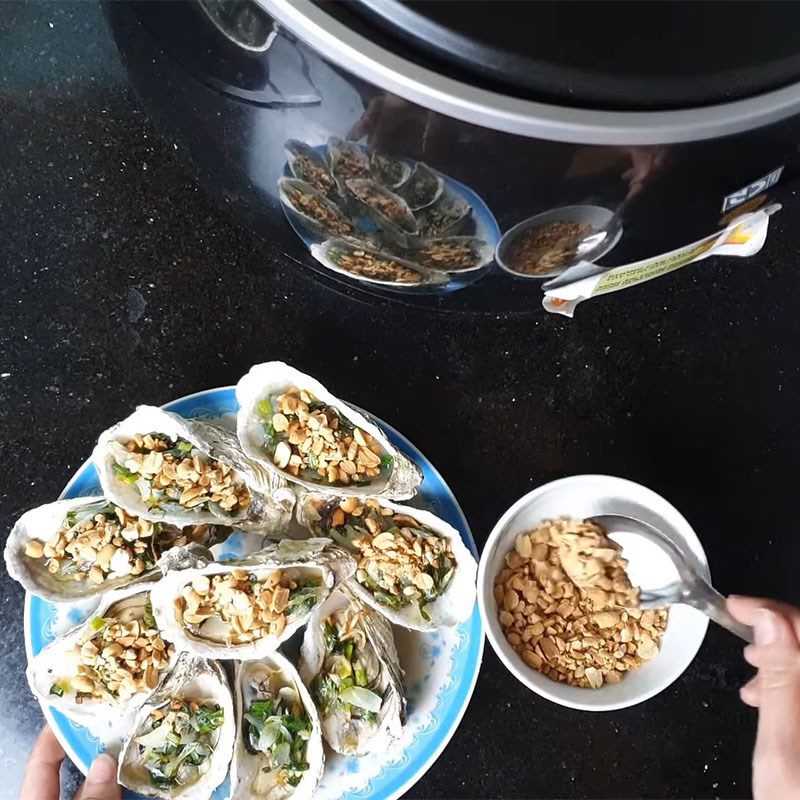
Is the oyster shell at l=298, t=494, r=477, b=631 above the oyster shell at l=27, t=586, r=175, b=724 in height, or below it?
above

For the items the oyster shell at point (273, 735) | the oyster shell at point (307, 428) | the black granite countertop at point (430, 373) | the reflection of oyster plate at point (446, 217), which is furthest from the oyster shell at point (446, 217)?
the oyster shell at point (273, 735)

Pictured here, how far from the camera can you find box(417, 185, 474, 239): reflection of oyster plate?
1.55 ft

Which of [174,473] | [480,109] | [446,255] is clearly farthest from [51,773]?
[480,109]

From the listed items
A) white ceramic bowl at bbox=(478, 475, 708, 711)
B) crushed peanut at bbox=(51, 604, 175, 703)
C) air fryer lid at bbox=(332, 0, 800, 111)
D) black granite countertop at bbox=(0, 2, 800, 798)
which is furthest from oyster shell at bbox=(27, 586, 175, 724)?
air fryer lid at bbox=(332, 0, 800, 111)

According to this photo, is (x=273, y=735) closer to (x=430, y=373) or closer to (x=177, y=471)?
(x=177, y=471)

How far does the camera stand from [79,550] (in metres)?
→ 0.70

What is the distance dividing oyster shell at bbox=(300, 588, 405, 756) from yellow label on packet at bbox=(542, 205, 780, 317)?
0.34 meters

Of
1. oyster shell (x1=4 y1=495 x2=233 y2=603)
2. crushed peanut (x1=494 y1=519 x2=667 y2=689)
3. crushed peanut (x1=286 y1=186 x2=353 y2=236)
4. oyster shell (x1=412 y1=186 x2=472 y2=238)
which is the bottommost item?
crushed peanut (x1=494 y1=519 x2=667 y2=689)

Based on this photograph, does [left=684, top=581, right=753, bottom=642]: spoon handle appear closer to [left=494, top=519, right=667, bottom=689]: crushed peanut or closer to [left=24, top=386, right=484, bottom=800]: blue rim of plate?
[left=494, top=519, right=667, bottom=689]: crushed peanut

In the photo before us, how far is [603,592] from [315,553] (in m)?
0.27

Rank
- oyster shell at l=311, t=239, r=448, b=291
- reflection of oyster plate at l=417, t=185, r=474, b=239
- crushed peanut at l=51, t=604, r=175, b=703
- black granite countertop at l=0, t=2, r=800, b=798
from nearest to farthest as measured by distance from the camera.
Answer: reflection of oyster plate at l=417, t=185, r=474, b=239
oyster shell at l=311, t=239, r=448, b=291
crushed peanut at l=51, t=604, r=175, b=703
black granite countertop at l=0, t=2, r=800, b=798

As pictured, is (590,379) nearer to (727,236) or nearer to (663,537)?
(663,537)

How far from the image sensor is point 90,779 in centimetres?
72

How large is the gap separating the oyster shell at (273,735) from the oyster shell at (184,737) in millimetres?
18
